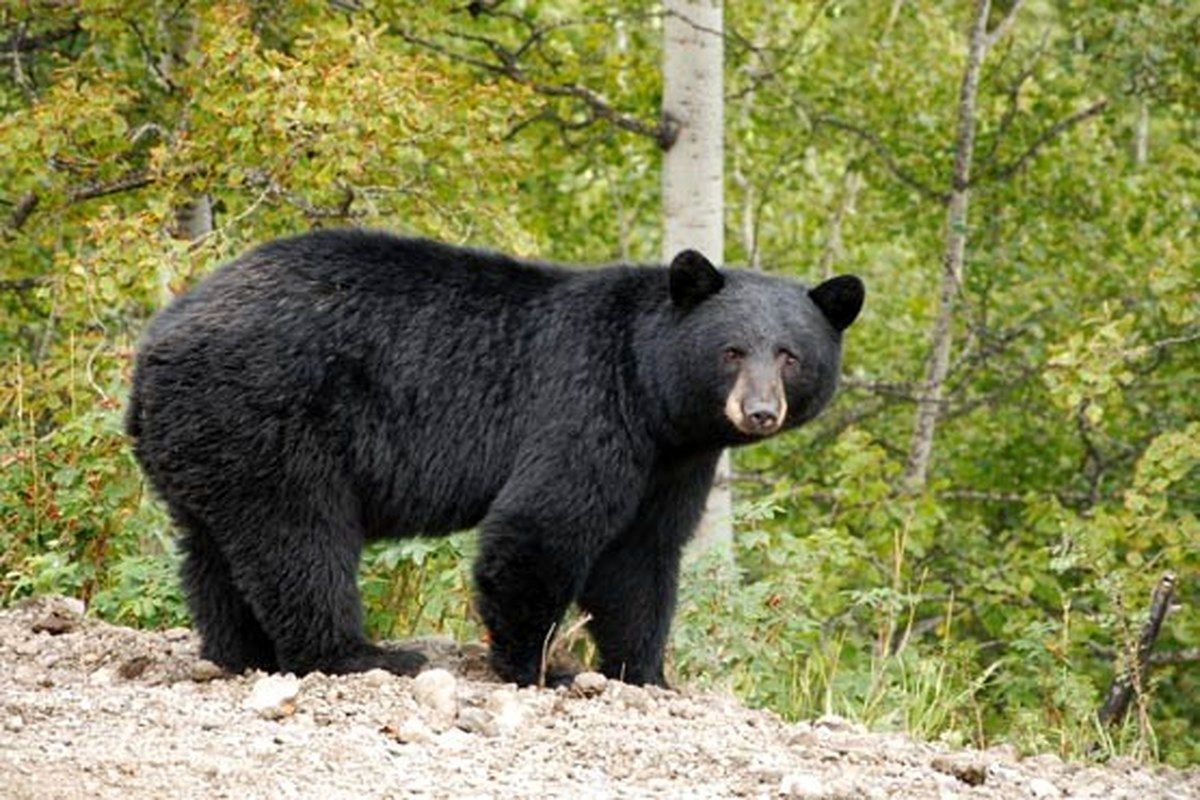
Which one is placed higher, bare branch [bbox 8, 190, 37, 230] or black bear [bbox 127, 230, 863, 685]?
bare branch [bbox 8, 190, 37, 230]

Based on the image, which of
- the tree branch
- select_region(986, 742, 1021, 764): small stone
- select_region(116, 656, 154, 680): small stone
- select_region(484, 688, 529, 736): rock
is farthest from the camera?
the tree branch

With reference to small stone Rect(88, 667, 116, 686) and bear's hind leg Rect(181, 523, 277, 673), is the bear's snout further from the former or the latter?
small stone Rect(88, 667, 116, 686)

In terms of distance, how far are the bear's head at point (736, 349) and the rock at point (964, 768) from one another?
1.44 m

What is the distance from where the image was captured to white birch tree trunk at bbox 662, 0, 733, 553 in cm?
1176

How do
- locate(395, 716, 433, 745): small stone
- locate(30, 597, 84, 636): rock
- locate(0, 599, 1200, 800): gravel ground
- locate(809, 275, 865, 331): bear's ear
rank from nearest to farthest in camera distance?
locate(0, 599, 1200, 800): gravel ground < locate(395, 716, 433, 745): small stone < locate(809, 275, 865, 331): bear's ear < locate(30, 597, 84, 636): rock

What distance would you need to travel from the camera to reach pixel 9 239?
1330 cm

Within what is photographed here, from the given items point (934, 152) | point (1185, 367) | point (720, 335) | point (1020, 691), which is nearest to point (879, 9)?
point (934, 152)

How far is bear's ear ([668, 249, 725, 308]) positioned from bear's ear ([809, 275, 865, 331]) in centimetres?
35

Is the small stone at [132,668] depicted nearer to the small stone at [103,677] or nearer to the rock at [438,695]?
the small stone at [103,677]

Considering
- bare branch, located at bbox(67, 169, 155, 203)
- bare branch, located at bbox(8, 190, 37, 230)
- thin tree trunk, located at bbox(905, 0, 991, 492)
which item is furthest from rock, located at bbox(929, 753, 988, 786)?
bare branch, located at bbox(8, 190, 37, 230)

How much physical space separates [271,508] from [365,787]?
5.92ft

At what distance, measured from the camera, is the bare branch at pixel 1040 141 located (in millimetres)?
14984

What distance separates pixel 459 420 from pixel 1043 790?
7.71 ft

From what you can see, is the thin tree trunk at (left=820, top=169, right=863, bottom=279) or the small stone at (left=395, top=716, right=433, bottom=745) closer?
the small stone at (left=395, top=716, right=433, bottom=745)
